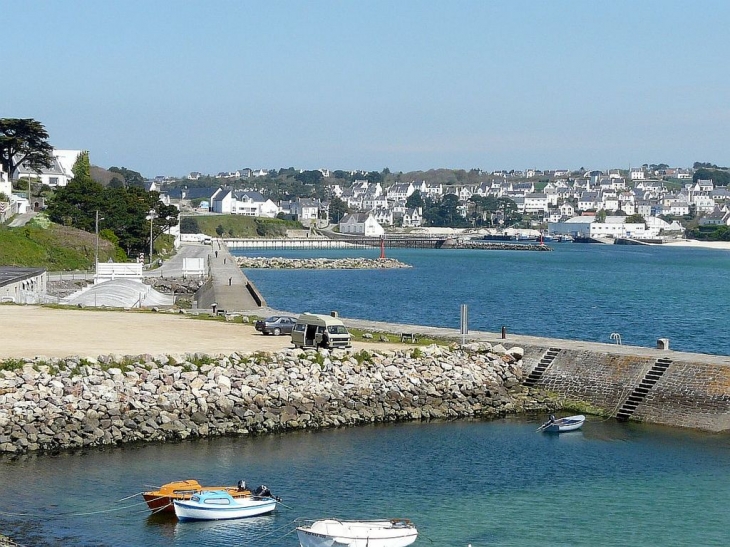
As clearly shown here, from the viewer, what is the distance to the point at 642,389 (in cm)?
3425

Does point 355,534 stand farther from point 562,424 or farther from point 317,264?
point 317,264

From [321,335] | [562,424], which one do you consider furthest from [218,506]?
[321,335]

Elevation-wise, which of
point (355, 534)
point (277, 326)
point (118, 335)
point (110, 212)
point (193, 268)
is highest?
point (110, 212)

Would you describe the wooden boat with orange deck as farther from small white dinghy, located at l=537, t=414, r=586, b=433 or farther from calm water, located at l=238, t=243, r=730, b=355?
calm water, located at l=238, t=243, r=730, b=355

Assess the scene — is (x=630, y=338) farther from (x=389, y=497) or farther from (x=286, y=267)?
(x=286, y=267)

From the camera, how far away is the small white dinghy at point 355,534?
21.2 m

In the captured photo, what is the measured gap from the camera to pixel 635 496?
26172mm

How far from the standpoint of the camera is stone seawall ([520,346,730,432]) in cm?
3228

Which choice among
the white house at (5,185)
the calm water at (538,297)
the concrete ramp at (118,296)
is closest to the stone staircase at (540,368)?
the calm water at (538,297)

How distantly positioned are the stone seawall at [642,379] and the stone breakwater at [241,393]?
1.14 metres

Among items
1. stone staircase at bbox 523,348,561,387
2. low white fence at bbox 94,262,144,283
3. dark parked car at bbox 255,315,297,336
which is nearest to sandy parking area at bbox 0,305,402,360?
dark parked car at bbox 255,315,297,336

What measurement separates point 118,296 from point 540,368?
28.4 meters

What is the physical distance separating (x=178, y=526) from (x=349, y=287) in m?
77.1

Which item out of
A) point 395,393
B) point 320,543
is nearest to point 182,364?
point 395,393
